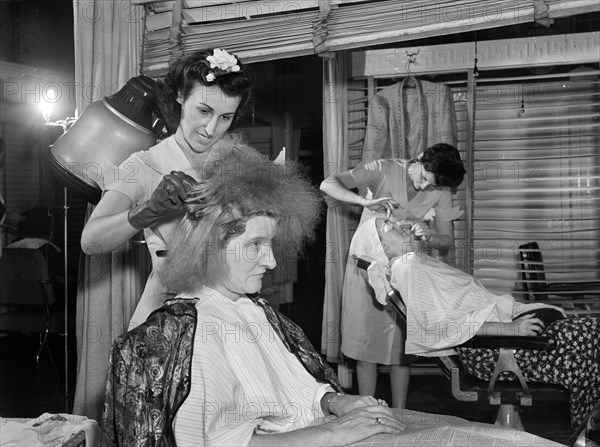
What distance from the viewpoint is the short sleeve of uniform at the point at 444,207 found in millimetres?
3057

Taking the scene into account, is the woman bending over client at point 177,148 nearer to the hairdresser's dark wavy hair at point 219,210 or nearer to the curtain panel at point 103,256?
the hairdresser's dark wavy hair at point 219,210

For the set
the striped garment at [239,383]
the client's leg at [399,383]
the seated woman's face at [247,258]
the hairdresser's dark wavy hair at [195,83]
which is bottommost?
the client's leg at [399,383]

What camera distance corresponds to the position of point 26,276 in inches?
144

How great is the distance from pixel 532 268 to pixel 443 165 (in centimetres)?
135

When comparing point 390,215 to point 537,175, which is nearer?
point 390,215

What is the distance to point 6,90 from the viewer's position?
336cm

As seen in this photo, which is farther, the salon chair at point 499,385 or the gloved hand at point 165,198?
the salon chair at point 499,385

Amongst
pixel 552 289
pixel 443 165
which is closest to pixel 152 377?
pixel 443 165

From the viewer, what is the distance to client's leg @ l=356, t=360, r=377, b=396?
340 cm

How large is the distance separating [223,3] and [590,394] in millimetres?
2303

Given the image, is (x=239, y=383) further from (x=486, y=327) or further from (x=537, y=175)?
(x=537, y=175)

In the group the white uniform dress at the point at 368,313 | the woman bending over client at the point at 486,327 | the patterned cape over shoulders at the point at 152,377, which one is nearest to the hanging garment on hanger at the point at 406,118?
the white uniform dress at the point at 368,313

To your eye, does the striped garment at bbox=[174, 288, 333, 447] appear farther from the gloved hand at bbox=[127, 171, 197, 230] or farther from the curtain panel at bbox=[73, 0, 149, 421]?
the curtain panel at bbox=[73, 0, 149, 421]

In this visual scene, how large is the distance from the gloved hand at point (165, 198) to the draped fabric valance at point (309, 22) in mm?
1161
